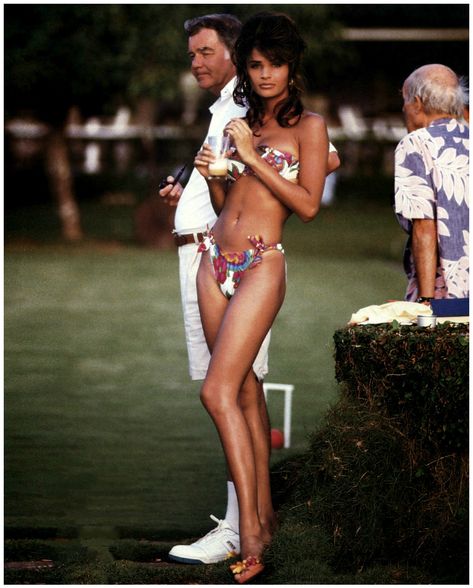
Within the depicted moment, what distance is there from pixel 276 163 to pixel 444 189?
1.02 m

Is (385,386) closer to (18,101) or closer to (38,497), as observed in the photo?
(38,497)

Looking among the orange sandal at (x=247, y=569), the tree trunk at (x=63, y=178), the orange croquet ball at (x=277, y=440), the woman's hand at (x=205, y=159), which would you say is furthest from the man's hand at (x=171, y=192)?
the tree trunk at (x=63, y=178)

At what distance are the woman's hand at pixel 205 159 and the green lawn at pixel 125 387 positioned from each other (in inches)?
44.5

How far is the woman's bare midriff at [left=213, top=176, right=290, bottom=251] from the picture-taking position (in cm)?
476

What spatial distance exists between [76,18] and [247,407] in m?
20.0

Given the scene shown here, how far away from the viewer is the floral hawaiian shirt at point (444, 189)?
5.43m

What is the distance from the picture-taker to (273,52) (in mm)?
4691

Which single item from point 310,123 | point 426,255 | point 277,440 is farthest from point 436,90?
point 277,440

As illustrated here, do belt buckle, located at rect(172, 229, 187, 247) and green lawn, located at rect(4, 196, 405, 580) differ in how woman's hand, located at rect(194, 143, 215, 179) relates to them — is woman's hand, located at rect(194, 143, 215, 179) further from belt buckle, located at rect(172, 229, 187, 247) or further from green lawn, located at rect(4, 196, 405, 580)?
green lawn, located at rect(4, 196, 405, 580)

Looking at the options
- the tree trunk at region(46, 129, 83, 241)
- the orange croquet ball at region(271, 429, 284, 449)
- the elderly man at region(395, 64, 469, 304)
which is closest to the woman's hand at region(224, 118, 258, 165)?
the elderly man at region(395, 64, 469, 304)

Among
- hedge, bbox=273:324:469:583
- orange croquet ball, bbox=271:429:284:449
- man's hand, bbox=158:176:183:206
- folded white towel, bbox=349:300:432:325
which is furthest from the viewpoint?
orange croquet ball, bbox=271:429:284:449

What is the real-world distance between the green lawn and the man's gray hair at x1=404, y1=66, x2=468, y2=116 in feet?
4.75

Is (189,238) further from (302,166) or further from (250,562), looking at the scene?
(250,562)

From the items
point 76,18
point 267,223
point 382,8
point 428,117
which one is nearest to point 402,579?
point 267,223
